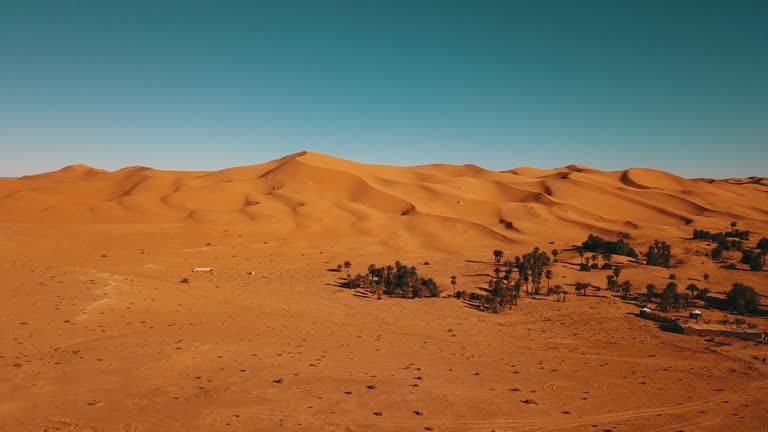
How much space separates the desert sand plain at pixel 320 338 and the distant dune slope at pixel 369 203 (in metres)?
0.82

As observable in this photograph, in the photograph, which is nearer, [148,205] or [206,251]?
[206,251]

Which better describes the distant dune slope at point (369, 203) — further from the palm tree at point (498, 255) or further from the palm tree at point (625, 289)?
the palm tree at point (625, 289)

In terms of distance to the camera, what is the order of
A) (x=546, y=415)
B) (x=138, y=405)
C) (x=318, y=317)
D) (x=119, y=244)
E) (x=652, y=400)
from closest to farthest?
(x=138, y=405), (x=546, y=415), (x=652, y=400), (x=318, y=317), (x=119, y=244)

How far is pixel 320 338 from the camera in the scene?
18.8 m

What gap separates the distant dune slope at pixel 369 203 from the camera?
4981cm

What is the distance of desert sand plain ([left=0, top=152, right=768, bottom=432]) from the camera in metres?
12.2

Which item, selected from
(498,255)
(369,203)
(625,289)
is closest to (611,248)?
(498,255)

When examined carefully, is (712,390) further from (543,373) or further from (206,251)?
(206,251)

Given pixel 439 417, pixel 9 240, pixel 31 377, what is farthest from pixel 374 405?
pixel 9 240

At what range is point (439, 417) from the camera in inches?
476

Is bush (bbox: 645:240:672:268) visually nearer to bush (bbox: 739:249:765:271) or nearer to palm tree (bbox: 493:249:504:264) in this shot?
bush (bbox: 739:249:765:271)

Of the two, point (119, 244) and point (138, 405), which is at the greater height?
point (119, 244)

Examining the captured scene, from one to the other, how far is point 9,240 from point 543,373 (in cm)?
3902

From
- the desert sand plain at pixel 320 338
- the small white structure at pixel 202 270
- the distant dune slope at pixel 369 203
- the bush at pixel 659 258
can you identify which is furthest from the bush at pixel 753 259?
the small white structure at pixel 202 270
